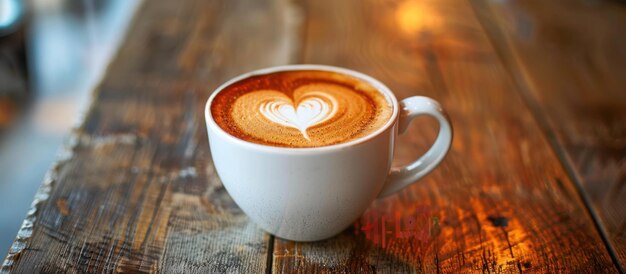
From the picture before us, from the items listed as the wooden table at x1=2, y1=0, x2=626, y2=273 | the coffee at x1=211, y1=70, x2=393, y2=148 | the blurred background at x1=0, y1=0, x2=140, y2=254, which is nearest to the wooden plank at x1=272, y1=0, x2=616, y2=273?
the wooden table at x1=2, y1=0, x2=626, y2=273

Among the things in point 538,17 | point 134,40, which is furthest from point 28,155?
point 538,17

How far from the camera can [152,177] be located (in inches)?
34.1

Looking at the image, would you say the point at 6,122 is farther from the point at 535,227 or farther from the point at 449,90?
the point at 535,227

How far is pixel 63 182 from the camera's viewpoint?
0.84 metres

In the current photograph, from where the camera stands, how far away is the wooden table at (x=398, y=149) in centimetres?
73

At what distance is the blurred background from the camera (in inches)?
73.8

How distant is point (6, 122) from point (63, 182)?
4.86 feet

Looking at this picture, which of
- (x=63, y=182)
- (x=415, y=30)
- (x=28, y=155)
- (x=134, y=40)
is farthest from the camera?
(x=28, y=155)

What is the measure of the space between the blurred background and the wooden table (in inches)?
13.1

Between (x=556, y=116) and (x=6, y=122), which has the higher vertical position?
(x=556, y=116)

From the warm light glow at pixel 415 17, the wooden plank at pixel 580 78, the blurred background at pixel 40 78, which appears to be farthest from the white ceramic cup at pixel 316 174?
the blurred background at pixel 40 78

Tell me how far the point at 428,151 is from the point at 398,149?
0.66 feet

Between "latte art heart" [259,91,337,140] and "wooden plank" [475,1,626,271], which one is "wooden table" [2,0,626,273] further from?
"latte art heart" [259,91,337,140]

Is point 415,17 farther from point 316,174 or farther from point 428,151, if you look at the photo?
point 316,174
